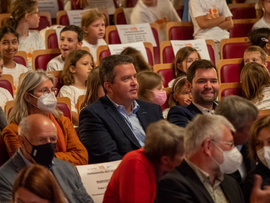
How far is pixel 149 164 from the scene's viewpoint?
9.82 ft

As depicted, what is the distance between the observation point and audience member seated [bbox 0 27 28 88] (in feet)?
17.4

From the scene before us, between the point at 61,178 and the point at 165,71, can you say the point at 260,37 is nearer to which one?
the point at 165,71

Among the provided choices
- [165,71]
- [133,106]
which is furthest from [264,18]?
[133,106]

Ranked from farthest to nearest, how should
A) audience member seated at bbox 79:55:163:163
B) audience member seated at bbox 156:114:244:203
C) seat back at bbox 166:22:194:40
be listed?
seat back at bbox 166:22:194:40 → audience member seated at bbox 79:55:163:163 → audience member seated at bbox 156:114:244:203

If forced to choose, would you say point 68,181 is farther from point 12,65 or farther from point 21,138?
point 12,65

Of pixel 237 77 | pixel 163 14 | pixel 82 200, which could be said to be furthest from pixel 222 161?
pixel 163 14

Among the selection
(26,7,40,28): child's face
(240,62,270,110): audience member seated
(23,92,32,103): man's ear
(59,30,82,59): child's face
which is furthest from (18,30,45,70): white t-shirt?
(23,92,32,103): man's ear

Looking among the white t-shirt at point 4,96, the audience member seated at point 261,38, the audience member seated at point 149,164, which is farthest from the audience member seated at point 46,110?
the audience member seated at point 261,38

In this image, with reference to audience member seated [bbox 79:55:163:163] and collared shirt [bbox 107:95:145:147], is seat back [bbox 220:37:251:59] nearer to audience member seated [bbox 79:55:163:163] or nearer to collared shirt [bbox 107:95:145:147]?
audience member seated [bbox 79:55:163:163]

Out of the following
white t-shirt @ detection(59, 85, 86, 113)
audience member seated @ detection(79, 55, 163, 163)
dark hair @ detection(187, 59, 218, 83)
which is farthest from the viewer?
white t-shirt @ detection(59, 85, 86, 113)

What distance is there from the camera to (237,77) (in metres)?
5.43

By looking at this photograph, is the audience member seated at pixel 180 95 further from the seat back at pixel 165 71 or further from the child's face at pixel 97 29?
the child's face at pixel 97 29

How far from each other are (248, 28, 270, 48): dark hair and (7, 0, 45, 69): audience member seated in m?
1.89

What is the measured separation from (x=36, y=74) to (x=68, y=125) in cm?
33
